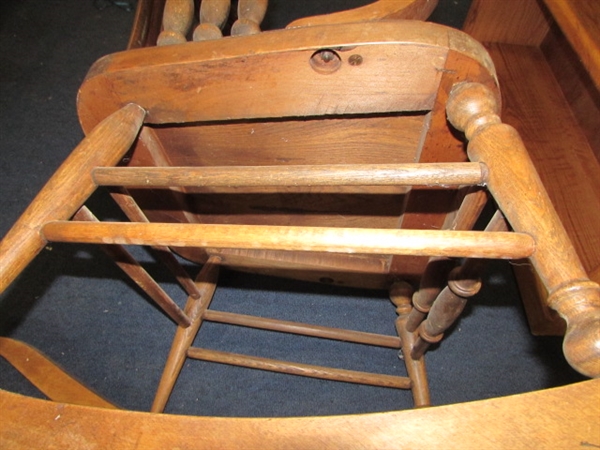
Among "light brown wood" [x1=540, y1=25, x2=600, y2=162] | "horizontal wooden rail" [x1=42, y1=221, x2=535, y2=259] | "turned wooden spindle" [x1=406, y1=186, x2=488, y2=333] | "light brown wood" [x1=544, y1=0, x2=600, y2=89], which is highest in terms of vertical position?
"horizontal wooden rail" [x1=42, y1=221, x2=535, y2=259]

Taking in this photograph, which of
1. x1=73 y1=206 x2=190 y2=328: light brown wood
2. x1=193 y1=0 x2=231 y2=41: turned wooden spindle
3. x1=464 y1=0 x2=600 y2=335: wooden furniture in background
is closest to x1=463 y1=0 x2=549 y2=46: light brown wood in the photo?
x1=464 y1=0 x2=600 y2=335: wooden furniture in background

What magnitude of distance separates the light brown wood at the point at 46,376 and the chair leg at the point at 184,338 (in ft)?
0.37

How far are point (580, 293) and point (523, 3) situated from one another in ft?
4.25

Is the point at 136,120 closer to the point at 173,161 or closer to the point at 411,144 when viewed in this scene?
the point at 173,161

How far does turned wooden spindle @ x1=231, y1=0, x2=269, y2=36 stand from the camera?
67 cm

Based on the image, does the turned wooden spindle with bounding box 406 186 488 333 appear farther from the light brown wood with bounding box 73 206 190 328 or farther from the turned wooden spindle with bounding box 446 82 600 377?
the light brown wood with bounding box 73 206 190 328

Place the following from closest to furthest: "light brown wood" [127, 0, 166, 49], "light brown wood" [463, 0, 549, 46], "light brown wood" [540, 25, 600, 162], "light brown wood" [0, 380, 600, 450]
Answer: "light brown wood" [0, 380, 600, 450] < "light brown wood" [127, 0, 166, 49] < "light brown wood" [540, 25, 600, 162] < "light brown wood" [463, 0, 549, 46]

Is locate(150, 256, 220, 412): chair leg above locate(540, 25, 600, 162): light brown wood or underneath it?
underneath

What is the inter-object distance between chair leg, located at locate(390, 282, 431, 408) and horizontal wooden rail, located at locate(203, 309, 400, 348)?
3 centimetres

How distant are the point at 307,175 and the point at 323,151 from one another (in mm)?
247

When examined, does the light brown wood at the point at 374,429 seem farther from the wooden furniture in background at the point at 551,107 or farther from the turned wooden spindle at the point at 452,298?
the wooden furniture in background at the point at 551,107

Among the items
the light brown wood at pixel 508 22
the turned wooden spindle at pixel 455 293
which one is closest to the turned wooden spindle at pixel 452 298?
the turned wooden spindle at pixel 455 293

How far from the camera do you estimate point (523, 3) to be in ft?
4.37

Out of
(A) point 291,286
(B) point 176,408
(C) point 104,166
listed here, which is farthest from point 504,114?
(B) point 176,408
